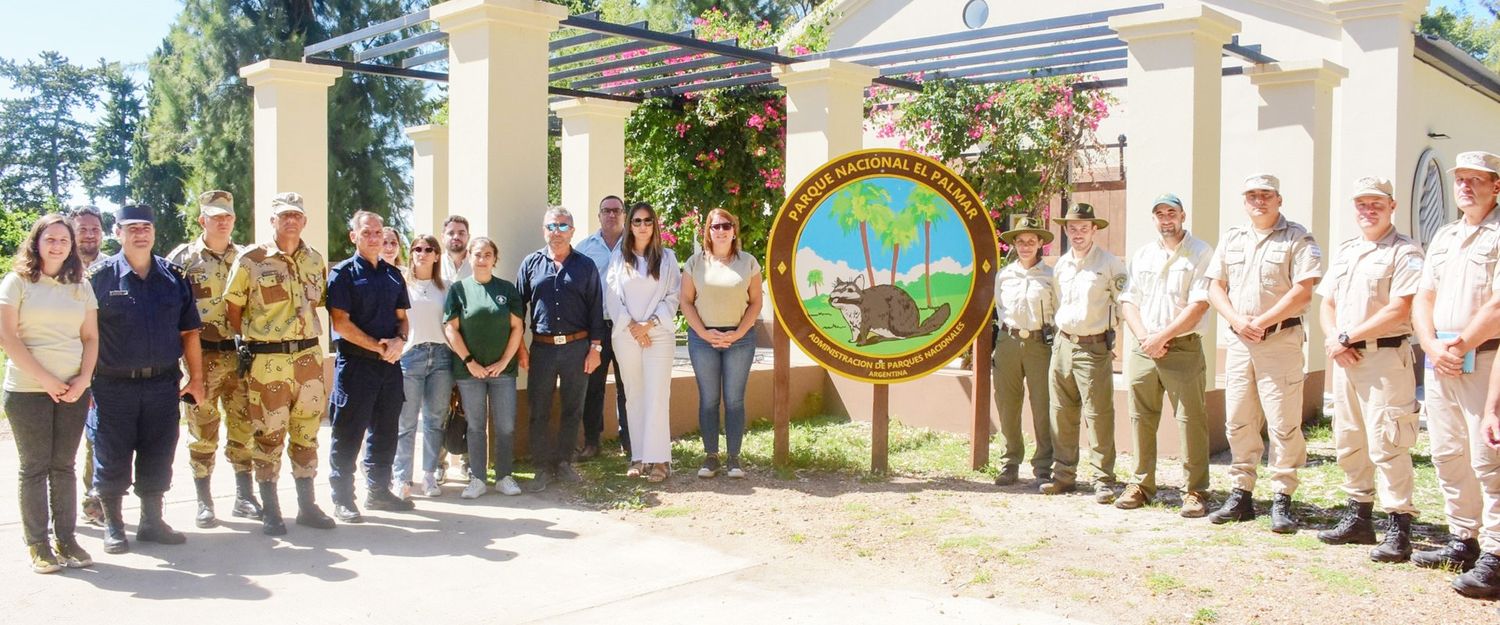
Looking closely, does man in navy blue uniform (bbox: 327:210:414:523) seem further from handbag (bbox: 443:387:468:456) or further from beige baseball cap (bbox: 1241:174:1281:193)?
beige baseball cap (bbox: 1241:174:1281:193)

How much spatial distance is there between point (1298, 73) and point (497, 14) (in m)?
6.62

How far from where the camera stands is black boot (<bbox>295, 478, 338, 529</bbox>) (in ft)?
18.9

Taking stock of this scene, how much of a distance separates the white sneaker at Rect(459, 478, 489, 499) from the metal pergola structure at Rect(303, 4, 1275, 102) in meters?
3.24

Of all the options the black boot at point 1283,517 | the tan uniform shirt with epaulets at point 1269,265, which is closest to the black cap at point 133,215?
the tan uniform shirt with epaulets at point 1269,265

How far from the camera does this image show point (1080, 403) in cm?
670

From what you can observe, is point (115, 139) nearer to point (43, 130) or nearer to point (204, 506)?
point (43, 130)

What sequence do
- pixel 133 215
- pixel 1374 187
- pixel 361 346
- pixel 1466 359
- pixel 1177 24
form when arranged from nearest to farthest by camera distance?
pixel 1466 359, pixel 1374 187, pixel 133 215, pixel 361 346, pixel 1177 24

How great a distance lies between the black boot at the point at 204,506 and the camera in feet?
18.9

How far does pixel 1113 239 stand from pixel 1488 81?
15.5 ft

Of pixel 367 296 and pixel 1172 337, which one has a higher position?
pixel 367 296

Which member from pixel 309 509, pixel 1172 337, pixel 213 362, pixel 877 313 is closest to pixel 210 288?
pixel 213 362

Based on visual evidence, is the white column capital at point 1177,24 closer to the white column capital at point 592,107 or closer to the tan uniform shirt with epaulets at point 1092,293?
the tan uniform shirt with epaulets at point 1092,293

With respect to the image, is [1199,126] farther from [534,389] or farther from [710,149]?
[710,149]

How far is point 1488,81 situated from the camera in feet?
44.2
